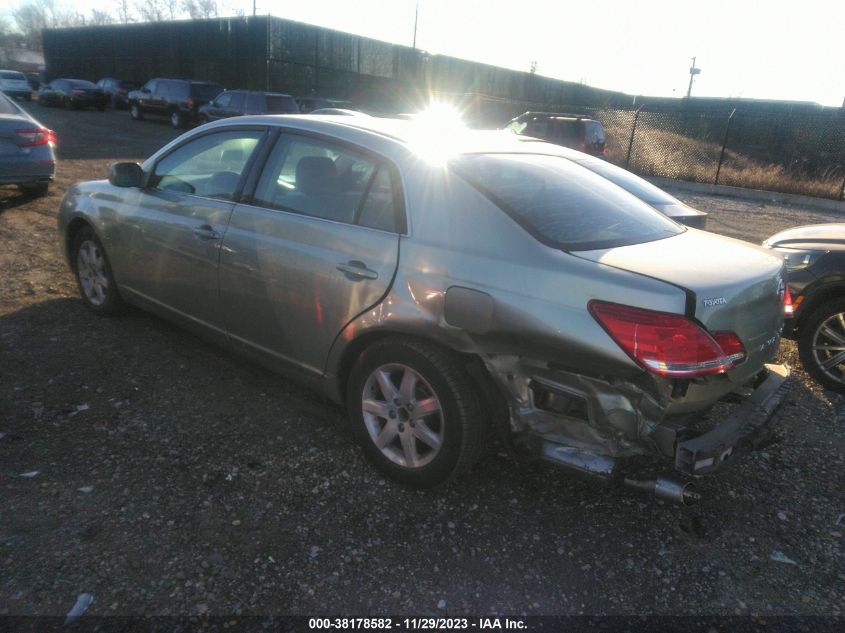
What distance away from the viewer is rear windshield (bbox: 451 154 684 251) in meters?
2.71

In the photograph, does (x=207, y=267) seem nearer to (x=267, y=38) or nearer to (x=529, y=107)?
(x=529, y=107)

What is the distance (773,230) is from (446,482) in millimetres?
11012

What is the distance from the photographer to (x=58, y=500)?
9.13ft

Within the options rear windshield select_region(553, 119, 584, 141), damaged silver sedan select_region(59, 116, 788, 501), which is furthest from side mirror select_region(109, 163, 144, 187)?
A: rear windshield select_region(553, 119, 584, 141)

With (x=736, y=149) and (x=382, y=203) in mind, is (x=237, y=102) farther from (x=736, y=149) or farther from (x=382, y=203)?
(x=382, y=203)

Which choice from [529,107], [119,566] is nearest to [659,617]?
[119,566]

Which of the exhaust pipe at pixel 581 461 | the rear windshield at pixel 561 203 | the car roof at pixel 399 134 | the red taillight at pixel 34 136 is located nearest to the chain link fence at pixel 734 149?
the car roof at pixel 399 134

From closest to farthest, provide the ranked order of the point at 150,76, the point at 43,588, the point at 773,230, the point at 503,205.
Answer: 1. the point at 43,588
2. the point at 503,205
3. the point at 773,230
4. the point at 150,76

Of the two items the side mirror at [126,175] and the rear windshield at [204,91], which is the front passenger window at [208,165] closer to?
the side mirror at [126,175]

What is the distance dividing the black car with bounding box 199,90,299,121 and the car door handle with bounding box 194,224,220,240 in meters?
16.8

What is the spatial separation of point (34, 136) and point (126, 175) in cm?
513

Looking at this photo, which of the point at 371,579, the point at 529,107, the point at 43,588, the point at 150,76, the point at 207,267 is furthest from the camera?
the point at 150,76

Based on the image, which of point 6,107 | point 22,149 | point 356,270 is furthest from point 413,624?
point 6,107

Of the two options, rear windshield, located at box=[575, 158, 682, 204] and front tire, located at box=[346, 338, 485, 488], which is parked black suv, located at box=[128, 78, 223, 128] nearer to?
rear windshield, located at box=[575, 158, 682, 204]
